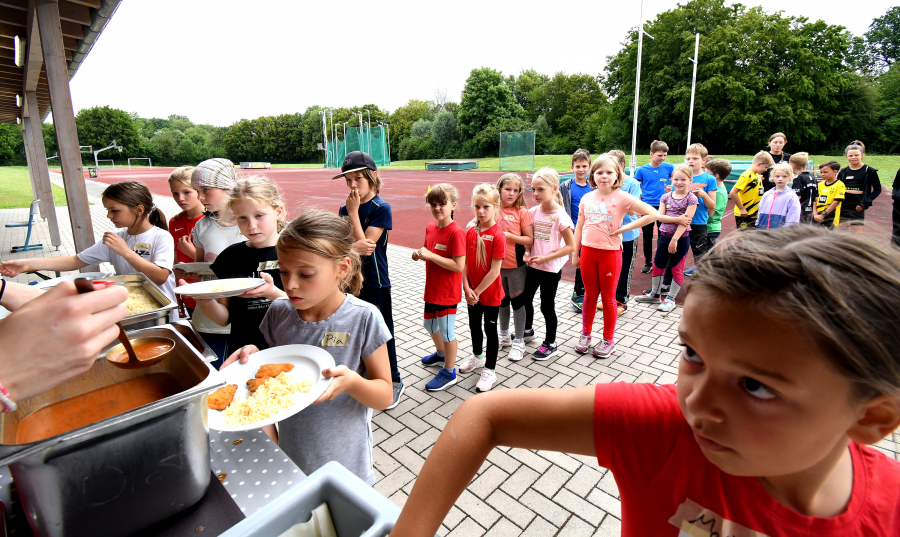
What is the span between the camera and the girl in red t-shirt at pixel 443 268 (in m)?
3.62

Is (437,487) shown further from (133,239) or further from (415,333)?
(415,333)

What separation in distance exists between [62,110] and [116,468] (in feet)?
18.5

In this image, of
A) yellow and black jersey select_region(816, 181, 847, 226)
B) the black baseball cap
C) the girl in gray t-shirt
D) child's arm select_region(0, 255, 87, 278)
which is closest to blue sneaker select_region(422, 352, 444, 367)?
the black baseball cap

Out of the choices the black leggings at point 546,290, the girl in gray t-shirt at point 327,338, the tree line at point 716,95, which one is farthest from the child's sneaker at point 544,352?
the tree line at point 716,95

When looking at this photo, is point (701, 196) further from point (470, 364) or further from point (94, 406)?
point (94, 406)

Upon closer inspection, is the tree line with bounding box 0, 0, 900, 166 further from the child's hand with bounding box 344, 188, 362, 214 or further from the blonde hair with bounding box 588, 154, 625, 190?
the child's hand with bounding box 344, 188, 362, 214

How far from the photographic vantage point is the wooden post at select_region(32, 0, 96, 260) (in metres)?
4.51

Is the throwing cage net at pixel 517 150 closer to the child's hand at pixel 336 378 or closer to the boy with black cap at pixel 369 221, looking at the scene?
the boy with black cap at pixel 369 221

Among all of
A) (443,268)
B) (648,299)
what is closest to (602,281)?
(443,268)

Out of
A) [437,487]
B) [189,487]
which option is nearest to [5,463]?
[189,487]

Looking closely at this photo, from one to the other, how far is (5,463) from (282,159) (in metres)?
83.0

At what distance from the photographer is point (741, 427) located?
2.15ft

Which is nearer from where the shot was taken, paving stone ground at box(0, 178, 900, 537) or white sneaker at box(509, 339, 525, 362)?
paving stone ground at box(0, 178, 900, 537)

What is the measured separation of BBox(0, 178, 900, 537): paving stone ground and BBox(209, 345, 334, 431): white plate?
150cm
